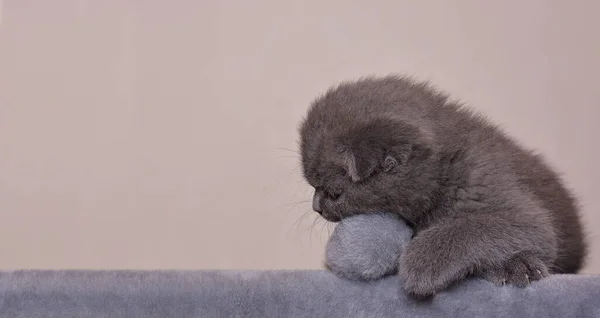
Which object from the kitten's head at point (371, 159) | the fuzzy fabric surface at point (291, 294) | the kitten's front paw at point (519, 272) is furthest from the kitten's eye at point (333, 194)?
the kitten's front paw at point (519, 272)

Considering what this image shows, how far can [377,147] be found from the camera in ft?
3.15

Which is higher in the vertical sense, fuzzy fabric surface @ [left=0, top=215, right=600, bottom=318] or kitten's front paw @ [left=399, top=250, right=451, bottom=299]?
kitten's front paw @ [left=399, top=250, right=451, bottom=299]

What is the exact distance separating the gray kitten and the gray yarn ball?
0.08 ft

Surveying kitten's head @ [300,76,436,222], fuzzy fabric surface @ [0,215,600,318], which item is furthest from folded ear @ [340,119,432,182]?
fuzzy fabric surface @ [0,215,600,318]

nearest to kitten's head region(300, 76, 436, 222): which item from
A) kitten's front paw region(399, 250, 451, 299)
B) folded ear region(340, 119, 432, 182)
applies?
folded ear region(340, 119, 432, 182)

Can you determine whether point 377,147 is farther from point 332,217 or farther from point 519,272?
point 519,272

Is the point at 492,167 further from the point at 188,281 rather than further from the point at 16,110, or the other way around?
the point at 16,110

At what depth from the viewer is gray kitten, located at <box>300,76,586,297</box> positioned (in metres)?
0.90

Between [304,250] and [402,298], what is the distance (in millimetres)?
961

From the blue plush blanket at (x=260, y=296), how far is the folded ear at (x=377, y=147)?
0.51 feet

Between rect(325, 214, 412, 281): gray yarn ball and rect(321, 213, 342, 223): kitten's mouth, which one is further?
rect(321, 213, 342, 223): kitten's mouth

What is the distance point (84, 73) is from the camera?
1.78 metres

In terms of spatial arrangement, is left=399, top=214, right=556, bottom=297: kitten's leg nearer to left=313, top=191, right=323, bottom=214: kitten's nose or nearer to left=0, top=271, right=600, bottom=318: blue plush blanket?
left=0, top=271, right=600, bottom=318: blue plush blanket

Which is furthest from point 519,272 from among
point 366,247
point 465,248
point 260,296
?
point 260,296
